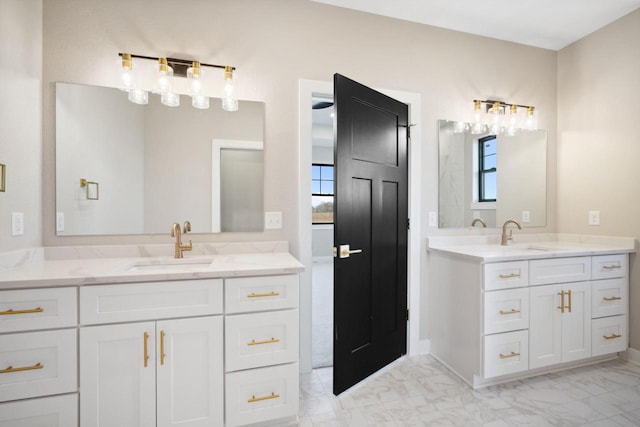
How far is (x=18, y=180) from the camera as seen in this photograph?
165cm

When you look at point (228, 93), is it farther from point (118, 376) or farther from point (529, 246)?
point (529, 246)

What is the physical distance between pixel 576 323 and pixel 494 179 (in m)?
1.28

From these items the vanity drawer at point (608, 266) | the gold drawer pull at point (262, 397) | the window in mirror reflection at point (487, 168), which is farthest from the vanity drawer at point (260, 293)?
the vanity drawer at point (608, 266)

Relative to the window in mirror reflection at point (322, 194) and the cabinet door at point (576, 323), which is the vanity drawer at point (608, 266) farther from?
the window in mirror reflection at point (322, 194)

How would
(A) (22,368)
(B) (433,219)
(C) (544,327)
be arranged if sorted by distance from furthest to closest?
(B) (433,219) < (C) (544,327) < (A) (22,368)

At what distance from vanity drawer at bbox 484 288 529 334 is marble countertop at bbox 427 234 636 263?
0.79ft

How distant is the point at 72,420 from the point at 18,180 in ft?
4.12

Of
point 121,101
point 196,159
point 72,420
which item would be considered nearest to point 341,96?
point 196,159

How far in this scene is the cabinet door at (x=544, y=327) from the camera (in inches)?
84.9

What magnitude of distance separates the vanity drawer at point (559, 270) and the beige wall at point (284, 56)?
811mm

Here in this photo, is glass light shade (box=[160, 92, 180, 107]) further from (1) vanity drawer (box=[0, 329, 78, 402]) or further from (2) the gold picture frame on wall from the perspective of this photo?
(1) vanity drawer (box=[0, 329, 78, 402])

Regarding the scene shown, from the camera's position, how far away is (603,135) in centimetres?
267

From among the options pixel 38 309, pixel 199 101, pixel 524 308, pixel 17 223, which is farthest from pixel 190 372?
pixel 524 308

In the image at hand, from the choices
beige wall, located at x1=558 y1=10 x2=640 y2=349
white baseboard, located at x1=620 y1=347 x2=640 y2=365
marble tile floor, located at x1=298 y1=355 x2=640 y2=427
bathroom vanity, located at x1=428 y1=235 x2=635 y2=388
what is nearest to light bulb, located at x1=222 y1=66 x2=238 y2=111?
bathroom vanity, located at x1=428 y1=235 x2=635 y2=388
